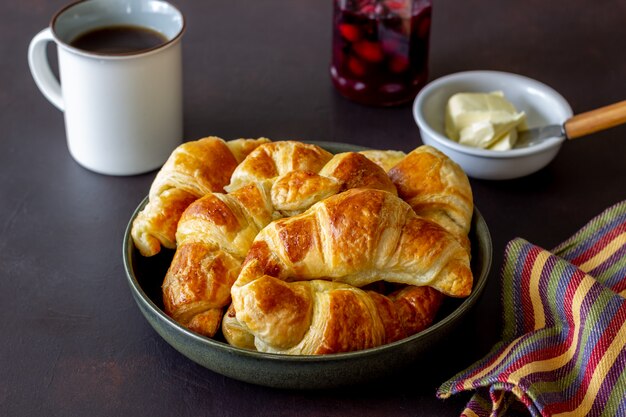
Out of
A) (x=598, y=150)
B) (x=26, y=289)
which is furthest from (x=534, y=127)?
(x=26, y=289)

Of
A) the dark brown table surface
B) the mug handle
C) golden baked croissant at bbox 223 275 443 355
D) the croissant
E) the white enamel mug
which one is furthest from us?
the mug handle

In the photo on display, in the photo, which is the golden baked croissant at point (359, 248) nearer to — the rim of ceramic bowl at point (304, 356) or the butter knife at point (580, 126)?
the rim of ceramic bowl at point (304, 356)

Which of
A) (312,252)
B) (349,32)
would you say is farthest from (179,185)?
(349,32)

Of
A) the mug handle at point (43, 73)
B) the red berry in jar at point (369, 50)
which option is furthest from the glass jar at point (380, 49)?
the mug handle at point (43, 73)

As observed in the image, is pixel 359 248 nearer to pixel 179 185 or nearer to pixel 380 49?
pixel 179 185

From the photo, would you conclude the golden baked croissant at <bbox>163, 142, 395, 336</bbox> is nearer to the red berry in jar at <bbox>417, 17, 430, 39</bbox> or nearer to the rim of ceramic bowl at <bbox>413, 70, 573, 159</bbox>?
the rim of ceramic bowl at <bbox>413, 70, 573, 159</bbox>

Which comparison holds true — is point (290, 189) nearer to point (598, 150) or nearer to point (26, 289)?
point (26, 289)

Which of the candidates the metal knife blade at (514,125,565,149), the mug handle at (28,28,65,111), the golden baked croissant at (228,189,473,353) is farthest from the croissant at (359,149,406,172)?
the mug handle at (28,28,65,111)
